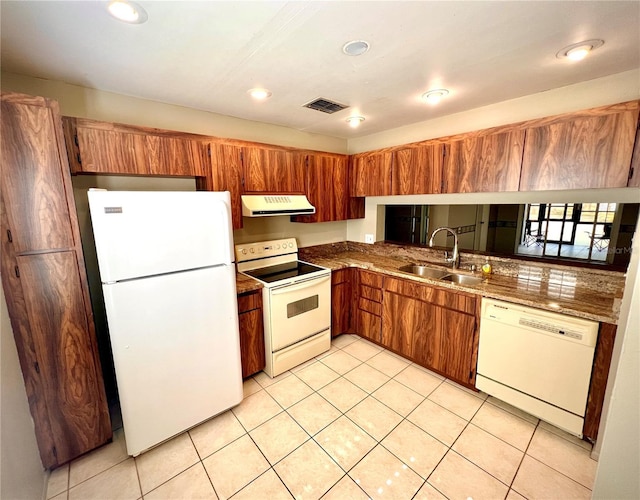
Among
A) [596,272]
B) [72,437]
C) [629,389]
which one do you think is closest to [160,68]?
[72,437]

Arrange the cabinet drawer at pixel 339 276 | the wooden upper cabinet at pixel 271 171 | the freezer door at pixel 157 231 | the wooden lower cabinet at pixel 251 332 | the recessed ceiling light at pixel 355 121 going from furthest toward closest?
the cabinet drawer at pixel 339 276 < the recessed ceiling light at pixel 355 121 < the wooden upper cabinet at pixel 271 171 < the wooden lower cabinet at pixel 251 332 < the freezer door at pixel 157 231

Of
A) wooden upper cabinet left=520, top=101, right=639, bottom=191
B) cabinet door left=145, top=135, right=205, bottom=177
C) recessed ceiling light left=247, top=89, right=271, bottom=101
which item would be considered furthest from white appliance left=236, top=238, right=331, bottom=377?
wooden upper cabinet left=520, top=101, right=639, bottom=191

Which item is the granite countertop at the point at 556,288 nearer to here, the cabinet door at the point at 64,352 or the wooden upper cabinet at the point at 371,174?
the wooden upper cabinet at the point at 371,174

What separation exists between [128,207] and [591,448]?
3212mm

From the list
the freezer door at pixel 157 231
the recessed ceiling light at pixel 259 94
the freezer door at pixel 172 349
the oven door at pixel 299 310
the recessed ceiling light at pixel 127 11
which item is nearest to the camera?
the recessed ceiling light at pixel 127 11

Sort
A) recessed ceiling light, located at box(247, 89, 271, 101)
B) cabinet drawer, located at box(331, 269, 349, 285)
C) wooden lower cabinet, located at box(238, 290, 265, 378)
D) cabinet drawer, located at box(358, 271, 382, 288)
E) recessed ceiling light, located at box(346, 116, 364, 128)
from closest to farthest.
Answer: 1. recessed ceiling light, located at box(247, 89, 271, 101)
2. wooden lower cabinet, located at box(238, 290, 265, 378)
3. recessed ceiling light, located at box(346, 116, 364, 128)
4. cabinet drawer, located at box(358, 271, 382, 288)
5. cabinet drawer, located at box(331, 269, 349, 285)

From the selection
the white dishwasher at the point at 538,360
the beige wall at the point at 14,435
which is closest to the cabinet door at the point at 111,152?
the beige wall at the point at 14,435

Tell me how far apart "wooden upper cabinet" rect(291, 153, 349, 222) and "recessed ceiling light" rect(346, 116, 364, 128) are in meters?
0.38

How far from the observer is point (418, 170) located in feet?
8.82

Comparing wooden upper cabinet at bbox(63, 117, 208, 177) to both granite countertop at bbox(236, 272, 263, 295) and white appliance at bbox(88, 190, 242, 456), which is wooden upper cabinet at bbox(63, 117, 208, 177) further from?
granite countertop at bbox(236, 272, 263, 295)

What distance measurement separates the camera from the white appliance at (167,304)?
155 cm

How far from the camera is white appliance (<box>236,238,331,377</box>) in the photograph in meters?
2.45

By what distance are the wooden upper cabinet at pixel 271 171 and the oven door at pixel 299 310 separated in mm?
980

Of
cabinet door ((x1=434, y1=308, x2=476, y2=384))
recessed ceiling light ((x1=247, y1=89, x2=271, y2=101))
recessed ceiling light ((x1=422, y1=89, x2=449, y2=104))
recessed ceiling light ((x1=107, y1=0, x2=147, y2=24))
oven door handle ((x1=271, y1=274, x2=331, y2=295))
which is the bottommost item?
cabinet door ((x1=434, y1=308, x2=476, y2=384))
